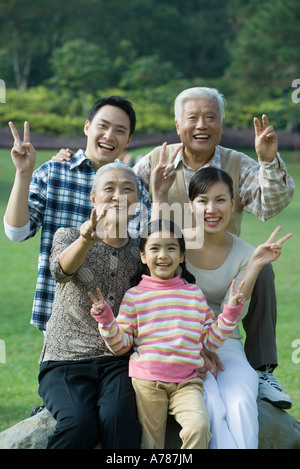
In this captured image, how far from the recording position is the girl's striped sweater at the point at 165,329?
2533 millimetres

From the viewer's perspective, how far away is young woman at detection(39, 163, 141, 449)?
2.41 metres

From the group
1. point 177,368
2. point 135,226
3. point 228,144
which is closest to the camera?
point 177,368

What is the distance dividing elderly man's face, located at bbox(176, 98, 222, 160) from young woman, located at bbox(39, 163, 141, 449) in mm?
637

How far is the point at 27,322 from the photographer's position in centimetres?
675

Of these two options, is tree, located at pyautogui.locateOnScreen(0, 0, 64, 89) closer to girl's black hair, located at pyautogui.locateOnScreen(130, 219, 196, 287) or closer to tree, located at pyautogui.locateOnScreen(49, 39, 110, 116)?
tree, located at pyautogui.locateOnScreen(49, 39, 110, 116)

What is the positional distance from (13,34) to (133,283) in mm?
25031

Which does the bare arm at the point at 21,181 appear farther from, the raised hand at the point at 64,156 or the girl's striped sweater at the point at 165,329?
the girl's striped sweater at the point at 165,329

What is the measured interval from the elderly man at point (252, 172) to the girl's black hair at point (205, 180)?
11.9 inches

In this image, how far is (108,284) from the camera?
274 centimetres

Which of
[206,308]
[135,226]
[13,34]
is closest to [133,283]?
[206,308]

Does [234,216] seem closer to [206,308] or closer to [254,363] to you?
[254,363]

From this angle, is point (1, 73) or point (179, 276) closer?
point (179, 276)

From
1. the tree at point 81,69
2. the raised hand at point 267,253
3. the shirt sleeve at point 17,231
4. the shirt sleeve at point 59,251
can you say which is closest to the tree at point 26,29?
the tree at point 81,69

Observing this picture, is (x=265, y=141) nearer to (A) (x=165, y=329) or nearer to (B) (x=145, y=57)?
(A) (x=165, y=329)
